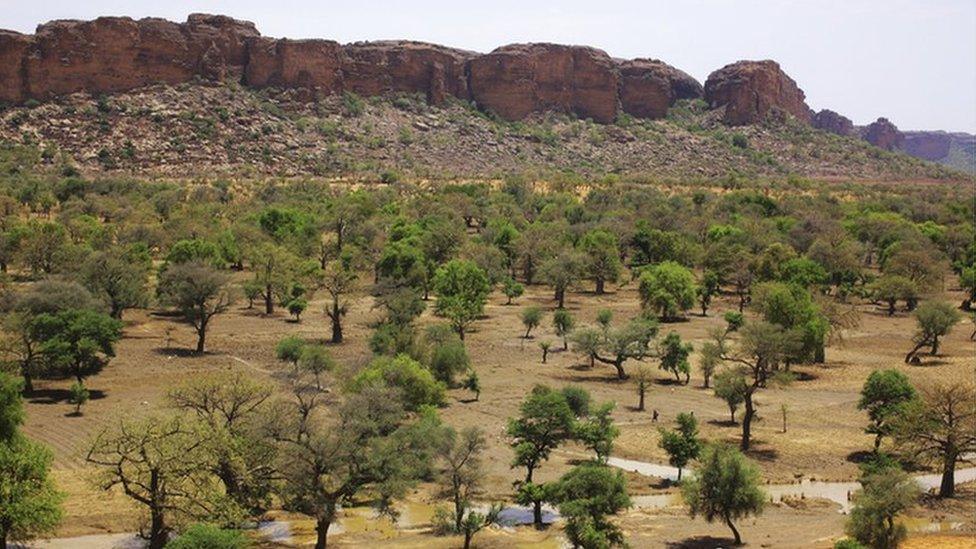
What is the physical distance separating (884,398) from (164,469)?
25.8m

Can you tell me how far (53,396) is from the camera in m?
41.2

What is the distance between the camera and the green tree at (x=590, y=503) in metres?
25.7

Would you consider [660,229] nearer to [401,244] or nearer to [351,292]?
[401,244]

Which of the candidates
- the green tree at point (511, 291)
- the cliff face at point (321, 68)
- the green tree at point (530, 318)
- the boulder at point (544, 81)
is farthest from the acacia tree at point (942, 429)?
the boulder at point (544, 81)

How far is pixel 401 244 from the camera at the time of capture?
71062mm

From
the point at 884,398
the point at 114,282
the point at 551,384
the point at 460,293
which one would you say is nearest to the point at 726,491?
the point at 884,398

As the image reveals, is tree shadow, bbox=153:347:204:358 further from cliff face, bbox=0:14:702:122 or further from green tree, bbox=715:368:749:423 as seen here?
cliff face, bbox=0:14:702:122

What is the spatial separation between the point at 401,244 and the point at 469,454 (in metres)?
42.6

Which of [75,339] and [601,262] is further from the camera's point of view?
[601,262]

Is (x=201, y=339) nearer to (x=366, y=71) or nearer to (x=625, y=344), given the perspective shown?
(x=625, y=344)

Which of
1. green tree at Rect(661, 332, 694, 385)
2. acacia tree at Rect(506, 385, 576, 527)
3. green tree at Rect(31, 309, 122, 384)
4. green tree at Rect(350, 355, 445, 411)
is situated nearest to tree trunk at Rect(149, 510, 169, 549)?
acacia tree at Rect(506, 385, 576, 527)

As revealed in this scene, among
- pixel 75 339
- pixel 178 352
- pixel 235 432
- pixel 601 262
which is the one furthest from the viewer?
pixel 601 262

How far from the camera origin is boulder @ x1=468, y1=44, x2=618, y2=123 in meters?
166

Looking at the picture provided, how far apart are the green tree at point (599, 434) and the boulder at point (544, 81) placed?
134 metres
